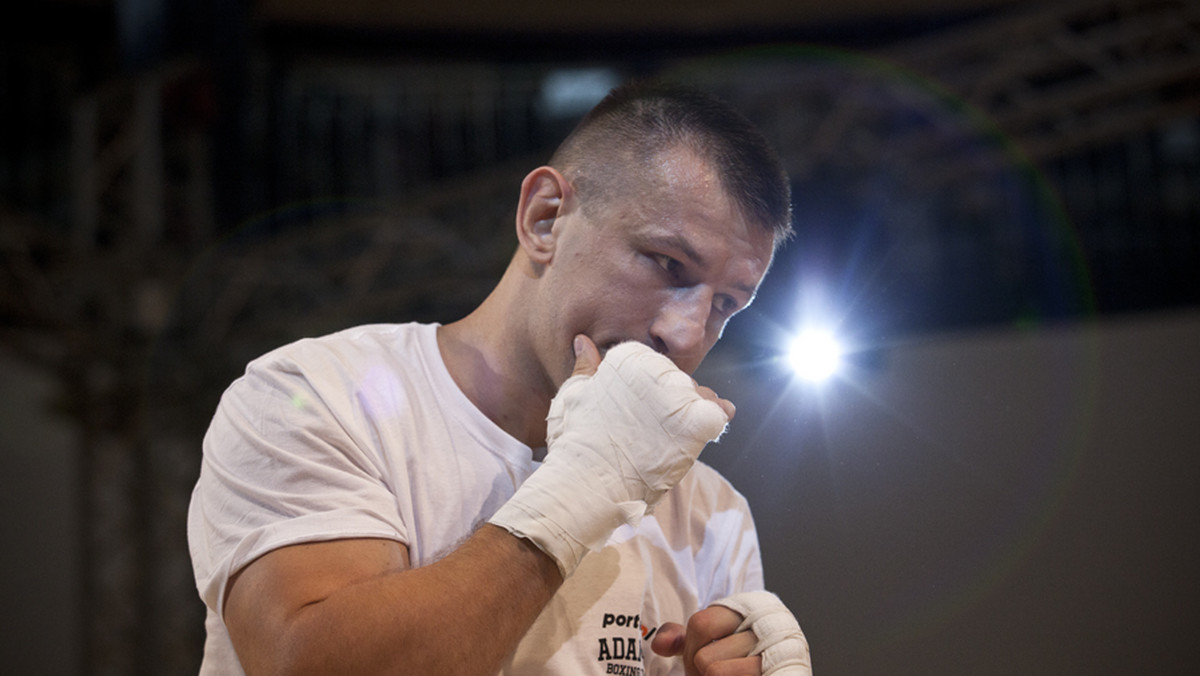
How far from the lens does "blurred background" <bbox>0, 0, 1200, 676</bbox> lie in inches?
52.0

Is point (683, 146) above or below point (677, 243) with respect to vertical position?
above

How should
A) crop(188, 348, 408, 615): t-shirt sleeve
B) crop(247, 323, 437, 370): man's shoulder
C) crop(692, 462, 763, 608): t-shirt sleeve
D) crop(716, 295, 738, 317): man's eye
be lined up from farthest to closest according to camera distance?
crop(692, 462, 763, 608): t-shirt sleeve
crop(716, 295, 738, 317): man's eye
crop(247, 323, 437, 370): man's shoulder
crop(188, 348, 408, 615): t-shirt sleeve

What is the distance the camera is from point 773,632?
1.17 m

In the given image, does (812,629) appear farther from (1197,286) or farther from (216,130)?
(1197,286)

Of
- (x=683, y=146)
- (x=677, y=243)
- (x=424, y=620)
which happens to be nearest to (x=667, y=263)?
(x=677, y=243)

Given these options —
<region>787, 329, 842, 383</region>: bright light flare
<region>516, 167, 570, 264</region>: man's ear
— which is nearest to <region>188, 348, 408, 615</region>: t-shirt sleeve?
<region>516, 167, 570, 264</region>: man's ear

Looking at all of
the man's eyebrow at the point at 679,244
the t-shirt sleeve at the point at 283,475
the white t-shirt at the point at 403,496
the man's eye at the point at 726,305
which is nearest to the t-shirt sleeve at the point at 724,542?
the white t-shirt at the point at 403,496

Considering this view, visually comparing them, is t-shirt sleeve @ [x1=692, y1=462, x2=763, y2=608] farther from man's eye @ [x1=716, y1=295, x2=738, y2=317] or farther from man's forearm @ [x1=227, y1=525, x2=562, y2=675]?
man's forearm @ [x1=227, y1=525, x2=562, y2=675]

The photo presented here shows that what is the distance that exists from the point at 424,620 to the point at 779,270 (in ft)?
2.47

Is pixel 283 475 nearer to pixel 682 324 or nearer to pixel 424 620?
pixel 424 620

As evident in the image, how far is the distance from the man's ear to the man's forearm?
47 centimetres

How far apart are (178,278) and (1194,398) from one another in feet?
13.8

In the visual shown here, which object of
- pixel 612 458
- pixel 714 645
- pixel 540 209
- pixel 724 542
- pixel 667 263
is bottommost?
pixel 714 645

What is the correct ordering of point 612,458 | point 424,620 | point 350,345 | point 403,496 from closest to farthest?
point 424,620, point 612,458, point 403,496, point 350,345
